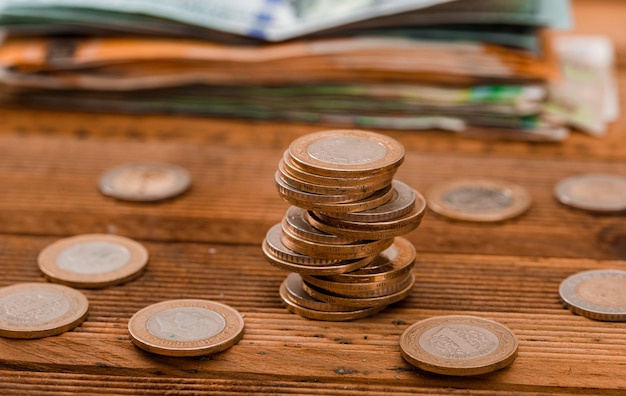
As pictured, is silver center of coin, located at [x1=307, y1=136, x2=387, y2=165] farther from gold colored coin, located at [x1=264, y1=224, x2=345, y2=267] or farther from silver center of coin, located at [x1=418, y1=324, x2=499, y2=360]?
silver center of coin, located at [x1=418, y1=324, x2=499, y2=360]

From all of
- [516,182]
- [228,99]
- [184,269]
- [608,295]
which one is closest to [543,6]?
[516,182]

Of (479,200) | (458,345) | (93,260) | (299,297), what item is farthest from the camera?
(479,200)

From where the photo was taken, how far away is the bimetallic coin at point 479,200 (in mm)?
1554

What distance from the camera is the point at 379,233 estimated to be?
1214mm

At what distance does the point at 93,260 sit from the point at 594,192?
0.77 metres

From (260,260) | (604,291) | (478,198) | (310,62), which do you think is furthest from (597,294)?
(310,62)

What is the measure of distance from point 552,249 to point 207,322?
517 millimetres

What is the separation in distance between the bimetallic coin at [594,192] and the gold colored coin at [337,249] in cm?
48

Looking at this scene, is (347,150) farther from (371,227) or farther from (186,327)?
(186,327)

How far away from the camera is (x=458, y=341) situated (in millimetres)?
1185

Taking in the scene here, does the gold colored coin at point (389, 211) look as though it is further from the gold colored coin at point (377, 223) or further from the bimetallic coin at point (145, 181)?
the bimetallic coin at point (145, 181)

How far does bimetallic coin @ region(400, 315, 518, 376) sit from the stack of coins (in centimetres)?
8

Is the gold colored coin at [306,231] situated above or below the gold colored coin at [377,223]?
below

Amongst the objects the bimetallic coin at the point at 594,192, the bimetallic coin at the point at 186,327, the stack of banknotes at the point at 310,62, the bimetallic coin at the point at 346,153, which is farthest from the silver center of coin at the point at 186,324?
the stack of banknotes at the point at 310,62
